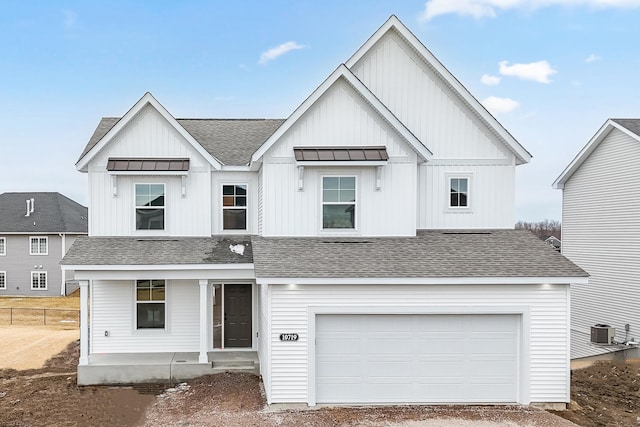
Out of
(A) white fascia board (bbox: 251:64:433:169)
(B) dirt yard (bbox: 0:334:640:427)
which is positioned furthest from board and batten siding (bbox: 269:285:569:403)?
Answer: (A) white fascia board (bbox: 251:64:433:169)

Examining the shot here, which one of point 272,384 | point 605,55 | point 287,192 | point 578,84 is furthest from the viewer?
point 578,84

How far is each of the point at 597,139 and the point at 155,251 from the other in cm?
1846

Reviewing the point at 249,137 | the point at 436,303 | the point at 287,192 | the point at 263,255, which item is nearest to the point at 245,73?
the point at 249,137

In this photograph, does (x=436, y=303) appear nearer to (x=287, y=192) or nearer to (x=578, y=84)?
(x=287, y=192)

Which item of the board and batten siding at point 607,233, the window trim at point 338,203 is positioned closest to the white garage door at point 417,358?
the window trim at point 338,203

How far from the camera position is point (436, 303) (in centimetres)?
1084

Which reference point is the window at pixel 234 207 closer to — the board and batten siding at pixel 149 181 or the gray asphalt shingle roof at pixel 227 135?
the board and batten siding at pixel 149 181

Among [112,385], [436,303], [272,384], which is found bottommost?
[112,385]

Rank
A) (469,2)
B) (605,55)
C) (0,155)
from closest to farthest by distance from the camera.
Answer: (469,2) → (605,55) → (0,155)

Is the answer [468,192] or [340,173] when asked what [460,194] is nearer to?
[468,192]

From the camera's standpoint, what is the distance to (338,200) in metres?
12.6

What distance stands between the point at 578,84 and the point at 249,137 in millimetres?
18786

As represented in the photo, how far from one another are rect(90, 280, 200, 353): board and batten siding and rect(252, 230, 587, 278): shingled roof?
4.04 meters

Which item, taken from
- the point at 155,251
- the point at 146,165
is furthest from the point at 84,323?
the point at 146,165
